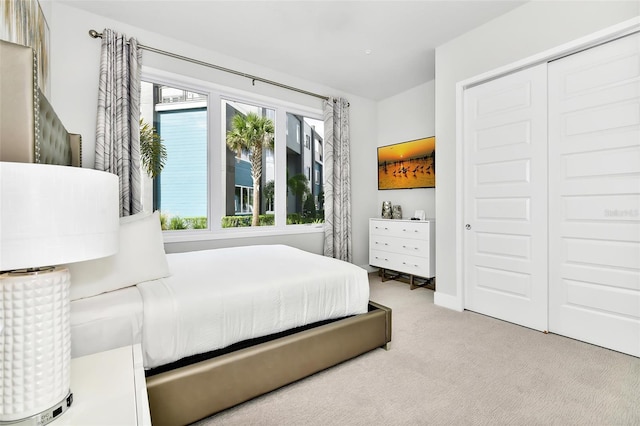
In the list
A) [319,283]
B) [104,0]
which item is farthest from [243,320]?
[104,0]

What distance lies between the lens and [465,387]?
5.83 ft

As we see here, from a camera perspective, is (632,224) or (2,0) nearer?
(2,0)

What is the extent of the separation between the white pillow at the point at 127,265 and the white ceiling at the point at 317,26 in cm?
205

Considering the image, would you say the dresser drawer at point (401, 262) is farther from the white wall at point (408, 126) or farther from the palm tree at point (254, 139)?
the palm tree at point (254, 139)

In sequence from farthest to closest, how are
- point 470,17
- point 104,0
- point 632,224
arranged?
1. point 470,17
2. point 104,0
3. point 632,224

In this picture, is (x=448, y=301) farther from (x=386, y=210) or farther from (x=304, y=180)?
(x=304, y=180)

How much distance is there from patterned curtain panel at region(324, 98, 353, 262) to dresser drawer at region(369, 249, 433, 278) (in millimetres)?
384

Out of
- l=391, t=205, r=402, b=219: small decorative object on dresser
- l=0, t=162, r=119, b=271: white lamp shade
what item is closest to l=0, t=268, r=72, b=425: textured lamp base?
l=0, t=162, r=119, b=271: white lamp shade

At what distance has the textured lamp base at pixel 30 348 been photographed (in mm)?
796

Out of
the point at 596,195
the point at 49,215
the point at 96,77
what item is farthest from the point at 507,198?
the point at 96,77

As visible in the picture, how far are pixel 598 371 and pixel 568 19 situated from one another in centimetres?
255

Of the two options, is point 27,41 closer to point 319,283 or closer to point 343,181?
point 319,283

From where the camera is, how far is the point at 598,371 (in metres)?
1.94

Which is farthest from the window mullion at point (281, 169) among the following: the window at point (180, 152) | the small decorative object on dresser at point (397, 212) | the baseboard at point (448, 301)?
the baseboard at point (448, 301)
